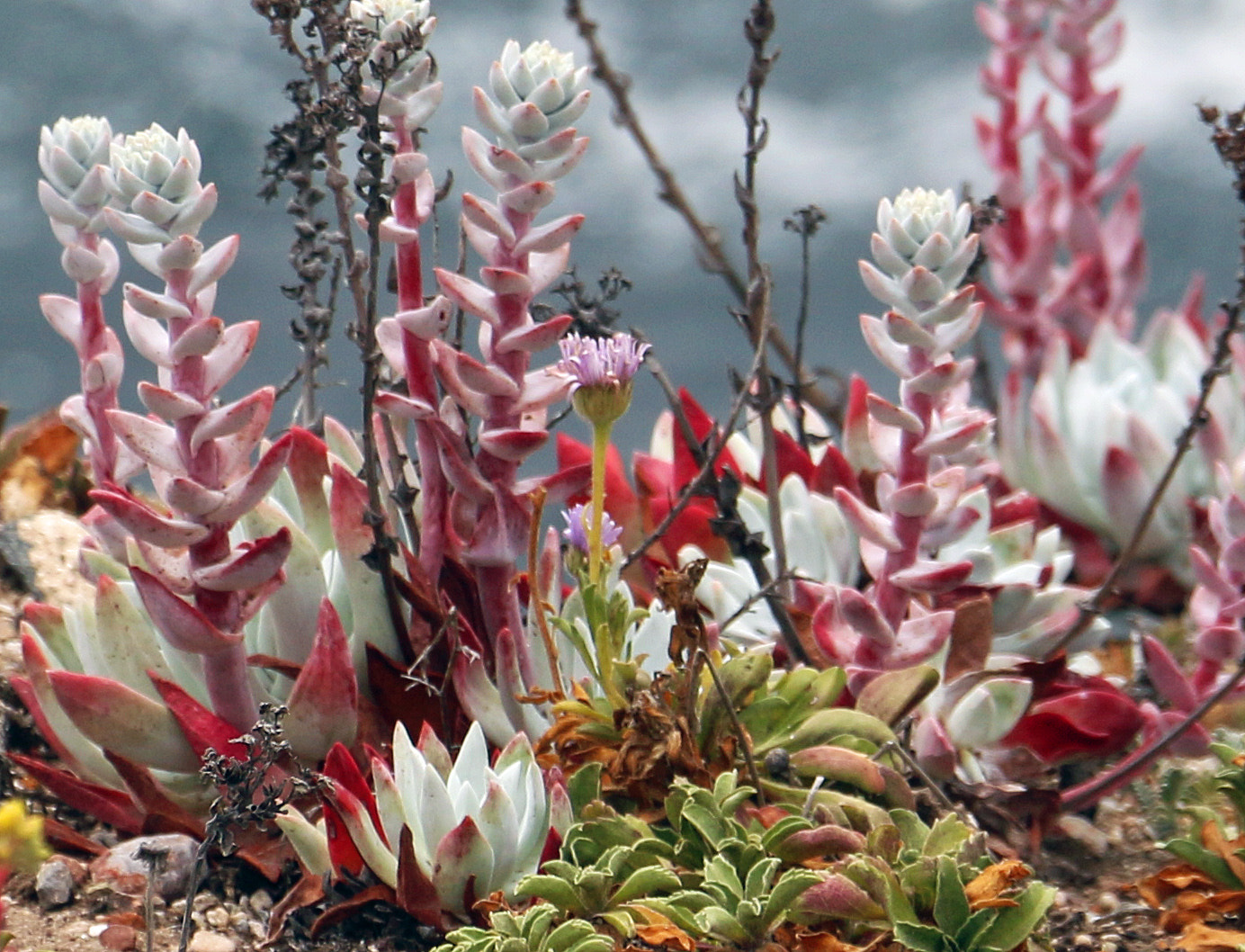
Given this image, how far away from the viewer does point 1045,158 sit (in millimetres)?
3643

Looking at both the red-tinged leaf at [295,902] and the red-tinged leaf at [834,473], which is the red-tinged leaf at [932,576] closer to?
the red-tinged leaf at [834,473]

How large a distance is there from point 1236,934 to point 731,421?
0.90 m

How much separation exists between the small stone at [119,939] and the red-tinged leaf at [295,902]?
5.8 inches

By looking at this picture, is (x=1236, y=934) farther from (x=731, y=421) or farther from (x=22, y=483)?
(x=22, y=483)

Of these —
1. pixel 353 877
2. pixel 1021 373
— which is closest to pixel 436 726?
pixel 353 877

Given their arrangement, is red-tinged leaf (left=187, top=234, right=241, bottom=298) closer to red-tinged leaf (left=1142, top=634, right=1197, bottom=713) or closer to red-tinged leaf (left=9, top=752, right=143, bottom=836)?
red-tinged leaf (left=9, top=752, right=143, bottom=836)

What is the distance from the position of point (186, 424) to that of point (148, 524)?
128mm

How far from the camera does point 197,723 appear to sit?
185cm

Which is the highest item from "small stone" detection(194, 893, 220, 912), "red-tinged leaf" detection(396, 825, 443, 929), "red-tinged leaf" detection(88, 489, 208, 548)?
"red-tinged leaf" detection(88, 489, 208, 548)

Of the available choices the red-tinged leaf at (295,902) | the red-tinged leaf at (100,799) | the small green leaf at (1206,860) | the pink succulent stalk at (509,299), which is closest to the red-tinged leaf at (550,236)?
the pink succulent stalk at (509,299)

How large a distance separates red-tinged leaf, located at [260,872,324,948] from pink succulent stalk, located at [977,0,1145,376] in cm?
244

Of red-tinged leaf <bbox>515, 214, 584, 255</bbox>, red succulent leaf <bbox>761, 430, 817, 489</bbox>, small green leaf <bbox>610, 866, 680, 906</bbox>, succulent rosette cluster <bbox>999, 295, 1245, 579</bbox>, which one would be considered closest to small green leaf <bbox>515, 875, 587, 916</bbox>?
small green leaf <bbox>610, 866, 680, 906</bbox>

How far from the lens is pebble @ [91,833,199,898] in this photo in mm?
1817

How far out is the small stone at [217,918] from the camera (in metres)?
1.78
